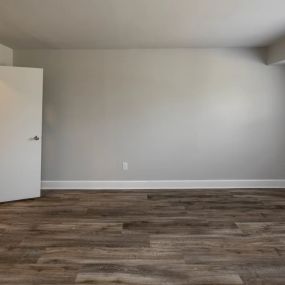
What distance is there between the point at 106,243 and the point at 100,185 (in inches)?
80.0

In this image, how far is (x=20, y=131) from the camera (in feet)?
13.4

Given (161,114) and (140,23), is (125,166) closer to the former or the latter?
(161,114)

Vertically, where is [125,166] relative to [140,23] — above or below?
below

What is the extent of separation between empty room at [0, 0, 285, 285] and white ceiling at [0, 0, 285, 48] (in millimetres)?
24

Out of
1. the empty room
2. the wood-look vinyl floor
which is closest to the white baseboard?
the empty room

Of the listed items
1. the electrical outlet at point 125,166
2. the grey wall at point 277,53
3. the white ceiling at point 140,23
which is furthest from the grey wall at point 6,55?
the grey wall at point 277,53

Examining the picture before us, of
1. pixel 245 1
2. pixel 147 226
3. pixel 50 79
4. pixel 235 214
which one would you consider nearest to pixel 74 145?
pixel 50 79

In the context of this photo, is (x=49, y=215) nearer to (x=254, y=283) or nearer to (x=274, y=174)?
(x=254, y=283)

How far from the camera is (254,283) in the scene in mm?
2156

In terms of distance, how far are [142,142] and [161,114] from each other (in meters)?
0.56

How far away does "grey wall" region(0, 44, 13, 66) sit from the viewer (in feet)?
14.3

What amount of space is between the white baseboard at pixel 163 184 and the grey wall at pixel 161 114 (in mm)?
84

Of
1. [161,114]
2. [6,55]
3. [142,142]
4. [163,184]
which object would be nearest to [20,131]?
[6,55]

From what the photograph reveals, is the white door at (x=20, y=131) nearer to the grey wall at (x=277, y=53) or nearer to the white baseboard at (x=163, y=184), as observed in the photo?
the white baseboard at (x=163, y=184)
